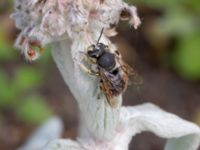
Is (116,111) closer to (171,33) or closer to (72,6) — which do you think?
(72,6)

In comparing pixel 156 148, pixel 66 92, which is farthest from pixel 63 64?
pixel 66 92

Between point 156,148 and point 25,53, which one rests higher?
point 25,53

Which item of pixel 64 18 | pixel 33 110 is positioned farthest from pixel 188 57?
pixel 64 18

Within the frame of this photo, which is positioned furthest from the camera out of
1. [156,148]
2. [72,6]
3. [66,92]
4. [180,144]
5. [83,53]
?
[66,92]

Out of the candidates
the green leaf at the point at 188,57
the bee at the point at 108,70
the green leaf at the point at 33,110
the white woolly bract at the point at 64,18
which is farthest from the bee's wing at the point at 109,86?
the green leaf at the point at 188,57

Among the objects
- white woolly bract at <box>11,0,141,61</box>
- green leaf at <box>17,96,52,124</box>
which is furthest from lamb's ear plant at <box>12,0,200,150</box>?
green leaf at <box>17,96,52,124</box>

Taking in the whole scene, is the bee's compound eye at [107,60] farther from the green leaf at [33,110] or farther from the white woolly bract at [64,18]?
the green leaf at [33,110]

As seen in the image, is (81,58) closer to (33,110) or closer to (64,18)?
(64,18)
